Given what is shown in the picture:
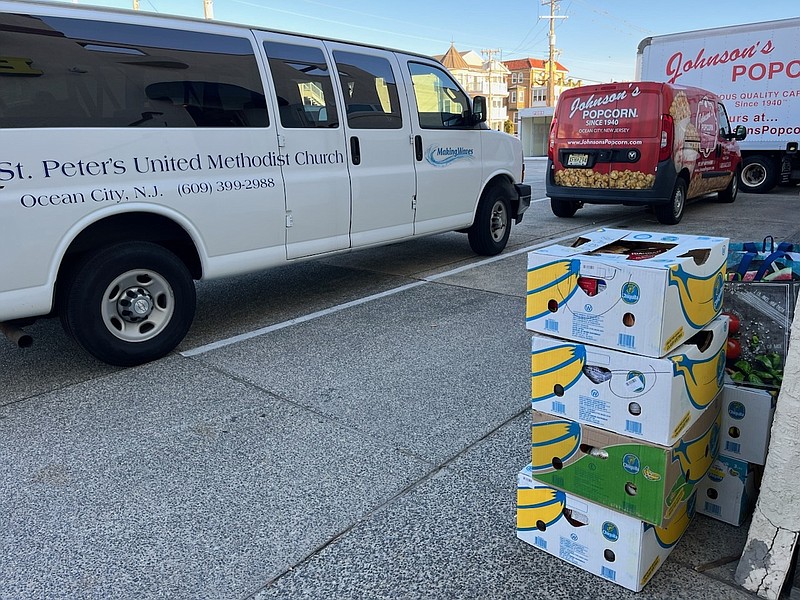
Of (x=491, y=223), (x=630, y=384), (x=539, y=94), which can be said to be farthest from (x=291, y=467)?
(x=539, y=94)

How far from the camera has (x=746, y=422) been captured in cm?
259

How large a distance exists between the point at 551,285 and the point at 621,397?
18.6 inches

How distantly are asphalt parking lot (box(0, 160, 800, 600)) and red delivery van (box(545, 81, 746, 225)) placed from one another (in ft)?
15.6

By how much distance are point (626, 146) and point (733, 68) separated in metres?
6.39

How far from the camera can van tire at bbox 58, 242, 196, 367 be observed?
13.6ft

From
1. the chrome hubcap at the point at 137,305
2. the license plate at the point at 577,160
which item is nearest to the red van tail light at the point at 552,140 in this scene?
the license plate at the point at 577,160

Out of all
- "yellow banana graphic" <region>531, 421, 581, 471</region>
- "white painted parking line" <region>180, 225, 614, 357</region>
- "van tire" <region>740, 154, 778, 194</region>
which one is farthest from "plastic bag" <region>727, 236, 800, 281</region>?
"van tire" <region>740, 154, 778, 194</region>

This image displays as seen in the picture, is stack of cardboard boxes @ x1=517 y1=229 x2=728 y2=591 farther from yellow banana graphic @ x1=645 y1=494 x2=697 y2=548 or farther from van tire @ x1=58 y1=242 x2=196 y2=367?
van tire @ x1=58 y1=242 x2=196 y2=367

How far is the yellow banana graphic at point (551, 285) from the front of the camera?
2281 millimetres

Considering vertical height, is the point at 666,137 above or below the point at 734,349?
above

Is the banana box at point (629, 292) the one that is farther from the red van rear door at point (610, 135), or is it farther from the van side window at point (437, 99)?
the red van rear door at point (610, 135)

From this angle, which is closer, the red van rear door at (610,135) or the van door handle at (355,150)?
the van door handle at (355,150)

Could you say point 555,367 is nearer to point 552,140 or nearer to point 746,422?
point 746,422

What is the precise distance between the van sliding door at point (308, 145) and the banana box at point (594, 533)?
3360 mm
